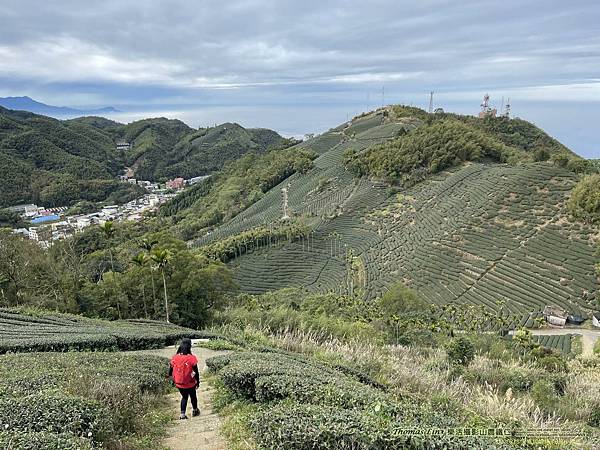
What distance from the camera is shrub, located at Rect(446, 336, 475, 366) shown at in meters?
14.7

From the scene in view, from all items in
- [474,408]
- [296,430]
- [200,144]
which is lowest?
[474,408]

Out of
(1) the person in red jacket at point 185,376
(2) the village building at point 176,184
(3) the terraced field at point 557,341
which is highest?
(2) the village building at point 176,184

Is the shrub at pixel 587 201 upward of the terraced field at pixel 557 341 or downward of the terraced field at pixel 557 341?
upward

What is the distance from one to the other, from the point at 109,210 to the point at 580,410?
11000 cm

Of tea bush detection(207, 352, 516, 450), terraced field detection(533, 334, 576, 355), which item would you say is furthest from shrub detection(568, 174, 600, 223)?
tea bush detection(207, 352, 516, 450)

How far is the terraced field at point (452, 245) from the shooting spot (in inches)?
1239

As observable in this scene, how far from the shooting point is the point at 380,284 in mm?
35219

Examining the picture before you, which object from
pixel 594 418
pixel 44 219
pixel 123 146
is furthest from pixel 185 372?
pixel 123 146

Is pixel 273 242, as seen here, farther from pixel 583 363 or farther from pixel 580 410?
pixel 580 410

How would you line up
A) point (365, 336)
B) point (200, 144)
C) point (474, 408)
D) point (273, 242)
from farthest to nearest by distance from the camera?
1. point (200, 144)
2. point (273, 242)
3. point (365, 336)
4. point (474, 408)

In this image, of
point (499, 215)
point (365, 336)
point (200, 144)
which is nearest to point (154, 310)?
point (365, 336)

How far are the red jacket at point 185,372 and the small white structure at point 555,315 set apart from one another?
28.9 meters

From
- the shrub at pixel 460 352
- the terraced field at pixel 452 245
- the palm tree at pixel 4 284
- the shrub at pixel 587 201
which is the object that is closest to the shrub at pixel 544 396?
the shrub at pixel 460 352

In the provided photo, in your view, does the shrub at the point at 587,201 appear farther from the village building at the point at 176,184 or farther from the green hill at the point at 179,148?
the green hill at the point at 179,148
